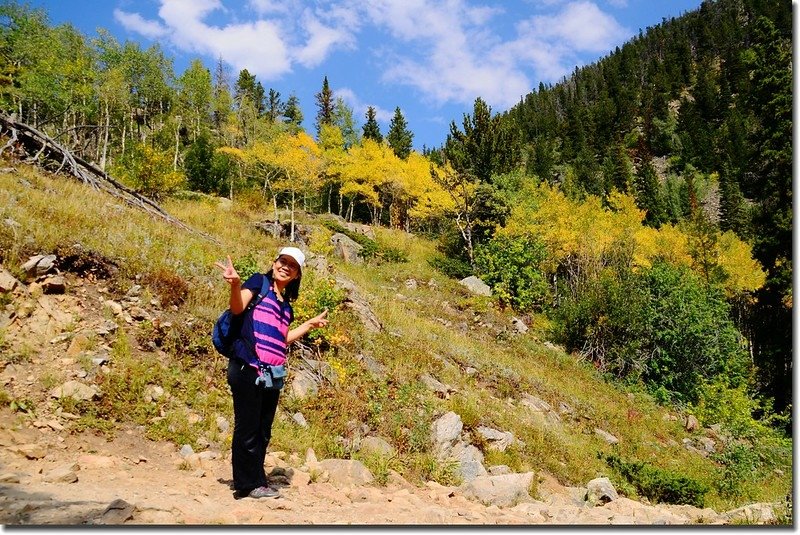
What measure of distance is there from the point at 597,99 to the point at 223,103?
80.7 meters

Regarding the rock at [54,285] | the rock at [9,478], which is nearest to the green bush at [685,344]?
the rock at [54,285]

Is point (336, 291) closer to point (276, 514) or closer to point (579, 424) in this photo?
point (276, 514)

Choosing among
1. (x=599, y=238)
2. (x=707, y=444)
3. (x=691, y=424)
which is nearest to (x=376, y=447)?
(x=707, y=444)

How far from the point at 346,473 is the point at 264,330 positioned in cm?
183

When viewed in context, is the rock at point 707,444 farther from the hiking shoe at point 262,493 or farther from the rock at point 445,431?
the hiking shoe at point 262,493

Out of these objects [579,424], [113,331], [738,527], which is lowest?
[579,424]

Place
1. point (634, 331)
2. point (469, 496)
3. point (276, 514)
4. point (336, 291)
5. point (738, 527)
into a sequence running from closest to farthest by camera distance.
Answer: point (276, 514)
point (738, 527)
point (469, 496)
point (336, 291)
point (634, 331)

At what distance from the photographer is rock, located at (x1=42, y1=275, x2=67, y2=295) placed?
17.5ft

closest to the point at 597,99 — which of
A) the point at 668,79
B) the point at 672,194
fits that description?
the point at 668,79

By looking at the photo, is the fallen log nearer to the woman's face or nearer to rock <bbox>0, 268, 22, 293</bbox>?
rock <bbox>0, 268, 22, 293</bbox>

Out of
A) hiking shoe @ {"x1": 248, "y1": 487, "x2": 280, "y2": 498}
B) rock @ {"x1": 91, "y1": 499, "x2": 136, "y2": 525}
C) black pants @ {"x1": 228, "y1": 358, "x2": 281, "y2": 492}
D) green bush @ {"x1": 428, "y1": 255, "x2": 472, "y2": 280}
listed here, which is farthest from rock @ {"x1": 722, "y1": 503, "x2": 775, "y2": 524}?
green bush @ {"x1": 428, "y1": 255, "x2": 472, "y2": 280}

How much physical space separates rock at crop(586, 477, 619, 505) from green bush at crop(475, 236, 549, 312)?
17317 mm

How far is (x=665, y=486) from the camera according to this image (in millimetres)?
7336

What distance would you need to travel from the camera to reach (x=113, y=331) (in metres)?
5.35
